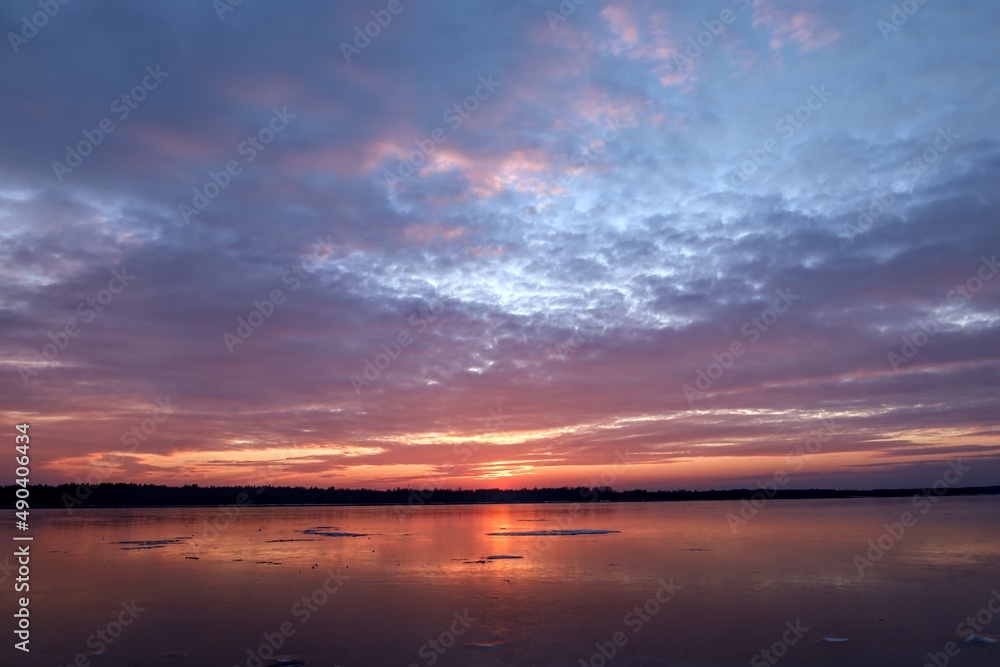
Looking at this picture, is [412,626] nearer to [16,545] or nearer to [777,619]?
[777,619]

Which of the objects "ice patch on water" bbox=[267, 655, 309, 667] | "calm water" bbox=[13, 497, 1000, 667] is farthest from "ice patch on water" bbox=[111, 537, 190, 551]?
"ice patch on water" bbox=[267, 655, 309, 667]

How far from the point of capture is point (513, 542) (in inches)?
1362

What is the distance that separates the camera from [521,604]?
640 inches

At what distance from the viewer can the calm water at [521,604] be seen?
12.0m

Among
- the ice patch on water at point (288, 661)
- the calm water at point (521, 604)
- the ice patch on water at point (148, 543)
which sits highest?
the ice patch on water at point (288, 661)

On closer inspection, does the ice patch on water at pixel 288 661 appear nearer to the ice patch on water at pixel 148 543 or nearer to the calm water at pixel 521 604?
the calm water at pixel 521 604

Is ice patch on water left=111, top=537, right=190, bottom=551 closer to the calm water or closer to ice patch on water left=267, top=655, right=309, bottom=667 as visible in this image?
the calm water

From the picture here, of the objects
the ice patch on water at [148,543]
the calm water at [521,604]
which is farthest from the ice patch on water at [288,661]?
the ice patch on water at [148,543]

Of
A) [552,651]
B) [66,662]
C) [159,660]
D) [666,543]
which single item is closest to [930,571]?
[666,543]

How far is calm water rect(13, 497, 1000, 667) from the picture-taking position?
12.0 meters

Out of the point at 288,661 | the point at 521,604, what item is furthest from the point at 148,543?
the point at 288,661

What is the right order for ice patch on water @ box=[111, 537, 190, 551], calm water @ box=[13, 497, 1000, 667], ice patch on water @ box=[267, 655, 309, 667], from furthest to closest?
ice patch on water @ box=[111, 537, 190, 551] → calm water @ box=[13, 497, 1000, 667] → ice patch on water @ box=[267, 655, 309, 667]

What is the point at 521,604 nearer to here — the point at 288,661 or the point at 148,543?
the point at 288,661

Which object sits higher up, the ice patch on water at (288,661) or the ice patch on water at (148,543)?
the ice patch on water at (288,661)
